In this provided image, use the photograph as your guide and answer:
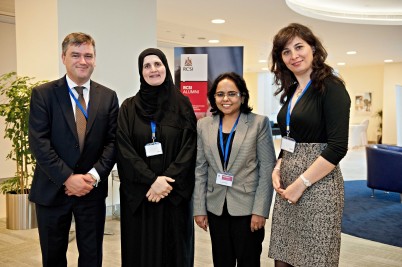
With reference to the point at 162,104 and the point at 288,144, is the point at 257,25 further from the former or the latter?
the point at 288,144

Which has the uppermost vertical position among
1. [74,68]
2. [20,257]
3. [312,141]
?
[74,68]

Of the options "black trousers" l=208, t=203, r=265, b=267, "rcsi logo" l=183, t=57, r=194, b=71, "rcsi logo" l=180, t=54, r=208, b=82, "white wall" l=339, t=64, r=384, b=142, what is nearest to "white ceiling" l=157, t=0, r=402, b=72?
"rcsi logo" l=180, t=54, r=208, b=82

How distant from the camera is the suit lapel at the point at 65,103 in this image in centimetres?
250

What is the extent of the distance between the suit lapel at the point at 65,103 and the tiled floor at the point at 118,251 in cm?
173

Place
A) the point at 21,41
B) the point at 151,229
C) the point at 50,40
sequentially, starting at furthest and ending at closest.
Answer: the point at 21,41 → the point at 50,40 → the point at 151,229

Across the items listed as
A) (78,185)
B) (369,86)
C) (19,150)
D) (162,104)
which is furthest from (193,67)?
(369,86)

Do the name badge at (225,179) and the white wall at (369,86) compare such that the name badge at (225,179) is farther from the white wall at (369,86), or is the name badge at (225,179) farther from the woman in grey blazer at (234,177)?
the white wall at (369,86)

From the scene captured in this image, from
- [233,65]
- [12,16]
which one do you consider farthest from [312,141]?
[12,16]

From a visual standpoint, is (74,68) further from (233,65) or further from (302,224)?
(233,65)

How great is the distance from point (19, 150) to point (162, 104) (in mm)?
2552

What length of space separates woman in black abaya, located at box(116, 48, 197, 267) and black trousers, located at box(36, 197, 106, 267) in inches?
7.3

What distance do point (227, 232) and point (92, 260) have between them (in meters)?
0.91

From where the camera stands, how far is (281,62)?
235cm

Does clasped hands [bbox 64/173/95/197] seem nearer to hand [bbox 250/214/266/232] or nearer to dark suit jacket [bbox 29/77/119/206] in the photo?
dark suit jacket [bbox 29/77/119/206]
